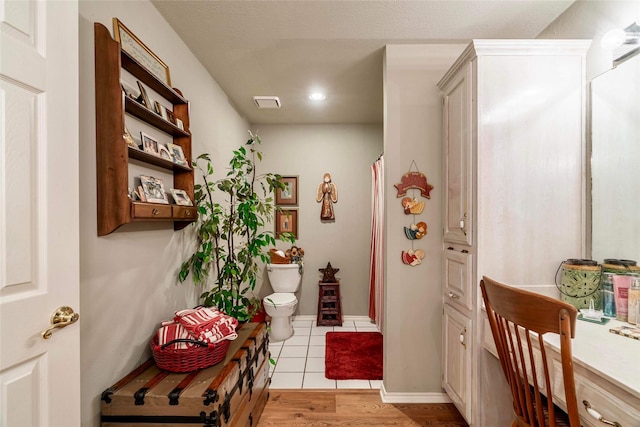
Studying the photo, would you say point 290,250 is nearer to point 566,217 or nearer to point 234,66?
point 234,66

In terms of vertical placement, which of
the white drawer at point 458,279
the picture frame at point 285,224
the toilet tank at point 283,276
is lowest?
the toilet tank at point 283,276

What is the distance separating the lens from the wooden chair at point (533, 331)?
85cm

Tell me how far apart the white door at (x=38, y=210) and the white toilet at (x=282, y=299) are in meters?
2.08

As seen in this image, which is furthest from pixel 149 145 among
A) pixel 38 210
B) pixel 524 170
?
pixel 524 170

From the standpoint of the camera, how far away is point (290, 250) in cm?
362

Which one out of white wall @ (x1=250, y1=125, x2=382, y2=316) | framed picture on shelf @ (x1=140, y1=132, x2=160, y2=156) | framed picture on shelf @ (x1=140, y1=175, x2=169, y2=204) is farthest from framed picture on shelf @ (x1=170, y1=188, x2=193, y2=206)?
white wall @ (x1=250, y1=125, x2=382, y2=316)

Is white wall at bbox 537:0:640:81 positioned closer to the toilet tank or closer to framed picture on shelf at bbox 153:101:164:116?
framed picture on shelf at bbox 153:101:164:116

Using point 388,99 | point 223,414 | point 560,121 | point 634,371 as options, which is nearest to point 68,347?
point 223,414

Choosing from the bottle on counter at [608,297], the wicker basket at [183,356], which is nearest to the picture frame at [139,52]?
the wicker basket at [183,356]

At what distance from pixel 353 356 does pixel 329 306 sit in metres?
0.85

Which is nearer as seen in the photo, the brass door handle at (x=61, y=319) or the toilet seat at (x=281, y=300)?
the brass door handle at (x=61, y=319)

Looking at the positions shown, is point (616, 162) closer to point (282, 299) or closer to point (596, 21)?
point (596, 21)

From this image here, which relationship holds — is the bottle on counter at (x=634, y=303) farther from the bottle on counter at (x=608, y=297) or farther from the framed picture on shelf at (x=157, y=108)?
the framed picture on shelf at (x=157, y=108)

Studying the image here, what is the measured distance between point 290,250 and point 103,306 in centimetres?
244
